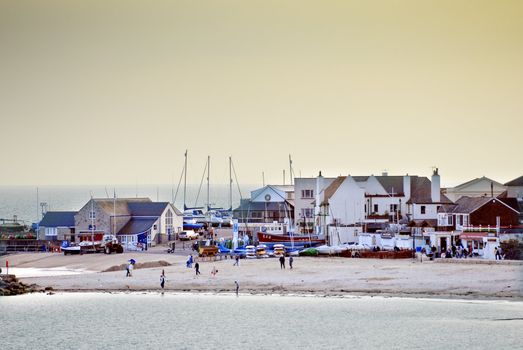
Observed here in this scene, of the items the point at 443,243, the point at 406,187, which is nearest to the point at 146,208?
the point at 406,187

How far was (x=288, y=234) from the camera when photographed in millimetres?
104375

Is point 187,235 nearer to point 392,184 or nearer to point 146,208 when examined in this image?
point 146,208

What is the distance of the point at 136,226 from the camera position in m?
110

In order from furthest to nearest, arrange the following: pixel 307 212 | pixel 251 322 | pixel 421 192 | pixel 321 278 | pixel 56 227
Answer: pixel 307 212
pixel 56 227
pixel 421 192
pixel 321 278
pixel 251 322

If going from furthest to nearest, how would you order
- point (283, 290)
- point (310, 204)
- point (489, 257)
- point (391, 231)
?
1. point (310, 204)
2. point (391, 231)
3. point (489, 257)
4. point (283, 290)

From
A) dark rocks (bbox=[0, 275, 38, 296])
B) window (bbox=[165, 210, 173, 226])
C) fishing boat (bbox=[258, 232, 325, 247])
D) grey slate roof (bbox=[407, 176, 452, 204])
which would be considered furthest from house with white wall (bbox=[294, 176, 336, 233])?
dark rocks (bbox=[0, 275, 38, 296])

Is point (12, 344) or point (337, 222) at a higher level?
point (337, 222)

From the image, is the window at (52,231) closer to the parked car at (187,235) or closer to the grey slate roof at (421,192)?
the parked car at (187,235)

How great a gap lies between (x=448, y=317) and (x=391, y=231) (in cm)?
3062

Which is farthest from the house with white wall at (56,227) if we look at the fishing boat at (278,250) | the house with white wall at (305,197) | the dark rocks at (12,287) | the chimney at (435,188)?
the chimney at (435,188)

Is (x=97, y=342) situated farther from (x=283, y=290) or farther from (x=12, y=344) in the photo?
(x=283, y=290)

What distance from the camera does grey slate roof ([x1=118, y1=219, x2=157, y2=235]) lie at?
109 meters

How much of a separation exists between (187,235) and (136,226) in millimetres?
6697

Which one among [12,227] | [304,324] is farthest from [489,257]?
[12,227]
